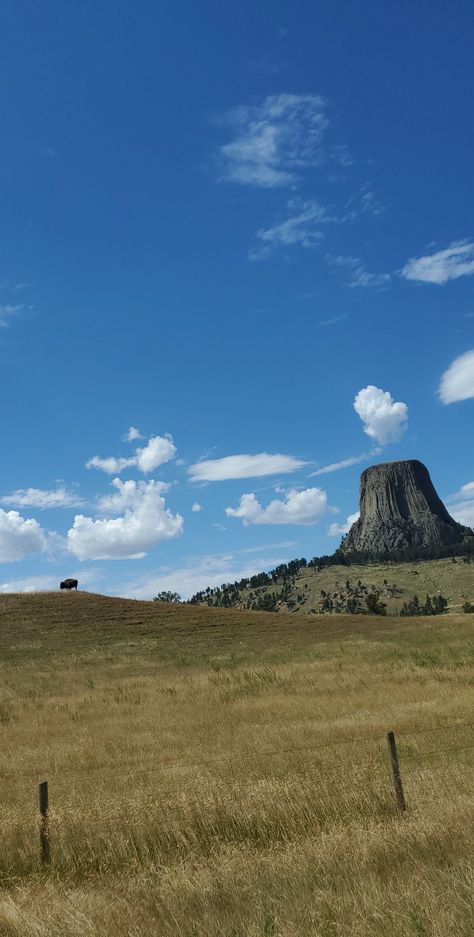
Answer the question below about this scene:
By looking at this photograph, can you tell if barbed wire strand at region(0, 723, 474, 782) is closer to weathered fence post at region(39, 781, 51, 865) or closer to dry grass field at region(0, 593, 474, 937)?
dry grass field at region(0, 593, 474, 937)

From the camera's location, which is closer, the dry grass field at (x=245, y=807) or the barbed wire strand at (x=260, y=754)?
the dry grass field at (x=245, y=807)

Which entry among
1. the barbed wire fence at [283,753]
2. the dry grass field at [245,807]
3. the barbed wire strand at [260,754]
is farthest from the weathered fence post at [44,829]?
the barbed wire strand at [260,754]

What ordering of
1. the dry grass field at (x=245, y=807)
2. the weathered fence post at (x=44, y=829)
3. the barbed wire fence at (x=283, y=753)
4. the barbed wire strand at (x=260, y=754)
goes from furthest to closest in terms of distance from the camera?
the barbed wire strand at (x=260, y=754) < the barbed wire fence at (x=283, y=753) < the weathered fence post at (x=44, y=829) < the dry grass field at (x=245, y=807)

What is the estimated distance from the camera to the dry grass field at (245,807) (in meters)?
7.16

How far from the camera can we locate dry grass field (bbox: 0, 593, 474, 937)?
7160 mm

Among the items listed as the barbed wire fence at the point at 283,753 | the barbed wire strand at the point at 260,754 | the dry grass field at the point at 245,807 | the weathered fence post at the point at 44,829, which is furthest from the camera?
the barbed wire strand at the point at 260,754

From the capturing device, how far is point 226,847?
31.9 ft

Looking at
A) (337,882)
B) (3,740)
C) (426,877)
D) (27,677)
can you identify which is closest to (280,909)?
(337,882)

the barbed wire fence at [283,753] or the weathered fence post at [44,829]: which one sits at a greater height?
the weathered fence post at [44,829]

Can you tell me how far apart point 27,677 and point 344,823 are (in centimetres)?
3254

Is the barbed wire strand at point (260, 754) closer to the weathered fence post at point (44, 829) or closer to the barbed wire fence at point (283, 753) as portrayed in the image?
the barbed wire fence at point (283, 753)

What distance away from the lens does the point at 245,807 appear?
10.8 meters

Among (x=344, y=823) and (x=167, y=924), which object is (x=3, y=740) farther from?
(x=167, y=924)

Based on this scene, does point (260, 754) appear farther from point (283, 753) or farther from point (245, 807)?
point (245, 807)
